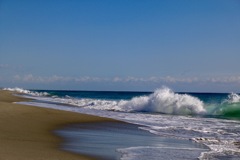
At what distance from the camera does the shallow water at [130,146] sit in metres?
9.38

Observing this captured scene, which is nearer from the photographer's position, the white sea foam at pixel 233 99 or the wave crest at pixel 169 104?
the wave crest at pixel 169 104

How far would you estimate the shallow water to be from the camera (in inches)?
369

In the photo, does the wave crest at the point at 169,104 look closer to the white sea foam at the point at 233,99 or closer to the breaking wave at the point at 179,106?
the breaking wave at the point at 179,106

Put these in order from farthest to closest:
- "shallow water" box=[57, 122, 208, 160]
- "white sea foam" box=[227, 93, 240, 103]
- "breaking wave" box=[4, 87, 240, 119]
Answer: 1. "white sea foam" box=[227, 93, 240, 103]
2. "breaking wave" box=[4, 87, 240, 119]
3. "shallow water" box=[57, 122, 208, 160]

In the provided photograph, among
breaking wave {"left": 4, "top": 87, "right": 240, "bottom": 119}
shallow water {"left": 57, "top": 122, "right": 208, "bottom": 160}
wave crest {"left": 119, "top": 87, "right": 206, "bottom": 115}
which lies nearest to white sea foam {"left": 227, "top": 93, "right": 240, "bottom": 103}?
breaking wave {"left": 4, "top": 87, "right": 240, "bottom": 119}

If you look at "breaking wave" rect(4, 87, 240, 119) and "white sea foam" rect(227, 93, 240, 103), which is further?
"white sea foam" rect(227, 93, 240, 103)

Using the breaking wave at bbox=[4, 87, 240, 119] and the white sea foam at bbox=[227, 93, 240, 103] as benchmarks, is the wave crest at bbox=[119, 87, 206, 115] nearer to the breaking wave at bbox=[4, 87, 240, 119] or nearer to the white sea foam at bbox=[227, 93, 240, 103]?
the breaking wave at bbox=[4, 87, 240, 119]

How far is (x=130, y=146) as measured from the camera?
10.8 meters

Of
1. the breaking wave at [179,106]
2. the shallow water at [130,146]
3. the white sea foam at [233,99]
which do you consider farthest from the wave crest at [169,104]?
the shallow water at [130,146]

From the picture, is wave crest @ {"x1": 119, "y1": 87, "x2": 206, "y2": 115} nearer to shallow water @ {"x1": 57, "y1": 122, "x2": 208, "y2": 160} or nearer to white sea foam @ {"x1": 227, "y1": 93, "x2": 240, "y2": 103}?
white sea foam @ {"x1": 227, "y1": 93, "x2": 240, "y2": 103}

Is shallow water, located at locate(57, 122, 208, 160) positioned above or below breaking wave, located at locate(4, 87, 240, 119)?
below

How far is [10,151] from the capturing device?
8.29 meters

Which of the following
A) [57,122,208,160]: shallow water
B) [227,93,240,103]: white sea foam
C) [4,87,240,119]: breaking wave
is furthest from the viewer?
[227,93,240,103]: white sea foam

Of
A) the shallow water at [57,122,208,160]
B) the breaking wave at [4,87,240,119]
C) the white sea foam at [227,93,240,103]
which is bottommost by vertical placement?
the shallow water at [57,122,208,160]
